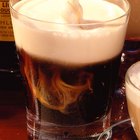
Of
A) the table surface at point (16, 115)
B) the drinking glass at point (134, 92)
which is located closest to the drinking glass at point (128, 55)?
the table surface at point (16, 115)

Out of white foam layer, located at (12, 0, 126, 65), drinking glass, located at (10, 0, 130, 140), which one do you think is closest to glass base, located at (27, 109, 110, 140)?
drinking glass, located at (10, 0, 130, 140)

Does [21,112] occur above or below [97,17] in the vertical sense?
below

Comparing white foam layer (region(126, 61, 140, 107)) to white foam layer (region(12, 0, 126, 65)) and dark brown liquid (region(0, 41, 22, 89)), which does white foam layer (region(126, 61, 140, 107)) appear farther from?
dark brown liquid (region(0, 41, 22, 89))

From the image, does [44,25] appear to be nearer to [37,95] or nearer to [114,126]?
[37,95]

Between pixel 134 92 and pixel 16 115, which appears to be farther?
pixel 16 115

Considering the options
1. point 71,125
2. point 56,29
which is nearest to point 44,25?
point 56,29

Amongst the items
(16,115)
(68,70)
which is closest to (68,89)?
(68,70)

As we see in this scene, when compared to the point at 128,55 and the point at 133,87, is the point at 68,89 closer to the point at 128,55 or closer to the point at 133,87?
the point at 133,87
